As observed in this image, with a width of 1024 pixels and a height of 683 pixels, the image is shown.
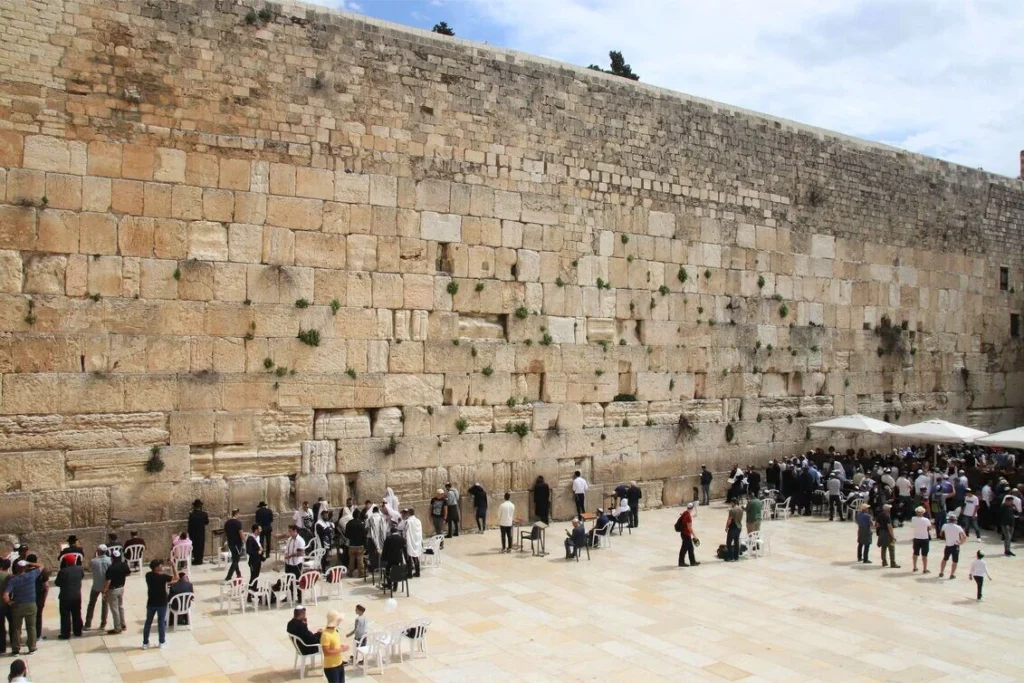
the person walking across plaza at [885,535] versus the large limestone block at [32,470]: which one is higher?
the large limestone block at [32,470]

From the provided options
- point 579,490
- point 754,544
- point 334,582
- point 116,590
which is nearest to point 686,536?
point 754,544

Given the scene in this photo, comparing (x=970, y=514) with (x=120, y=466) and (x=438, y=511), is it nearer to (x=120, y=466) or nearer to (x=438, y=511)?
(x=438, y=511)

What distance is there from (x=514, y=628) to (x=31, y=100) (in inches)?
358

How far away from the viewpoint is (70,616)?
29.5 ft

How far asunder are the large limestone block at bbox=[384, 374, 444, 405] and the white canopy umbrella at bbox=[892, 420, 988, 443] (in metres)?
9.11

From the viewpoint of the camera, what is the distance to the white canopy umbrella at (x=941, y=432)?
53.2 ft

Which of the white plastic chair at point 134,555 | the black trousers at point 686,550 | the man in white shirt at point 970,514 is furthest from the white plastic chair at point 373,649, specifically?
the man in white shirt at point 970,514

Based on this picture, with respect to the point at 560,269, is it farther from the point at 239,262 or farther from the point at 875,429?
the point at 875,429

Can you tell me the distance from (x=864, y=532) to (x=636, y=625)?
4.68 m

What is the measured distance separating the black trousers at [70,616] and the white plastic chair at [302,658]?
8.01ft

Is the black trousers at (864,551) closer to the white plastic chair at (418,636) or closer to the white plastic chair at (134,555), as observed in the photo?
the white plastic chair at (418,636)

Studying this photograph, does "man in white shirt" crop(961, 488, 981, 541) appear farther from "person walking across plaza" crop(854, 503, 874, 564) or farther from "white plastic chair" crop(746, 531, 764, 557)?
"white plastic chair" crop(746, 531, 764, 557)

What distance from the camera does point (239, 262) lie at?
12641mm

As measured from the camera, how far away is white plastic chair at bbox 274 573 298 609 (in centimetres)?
1016
